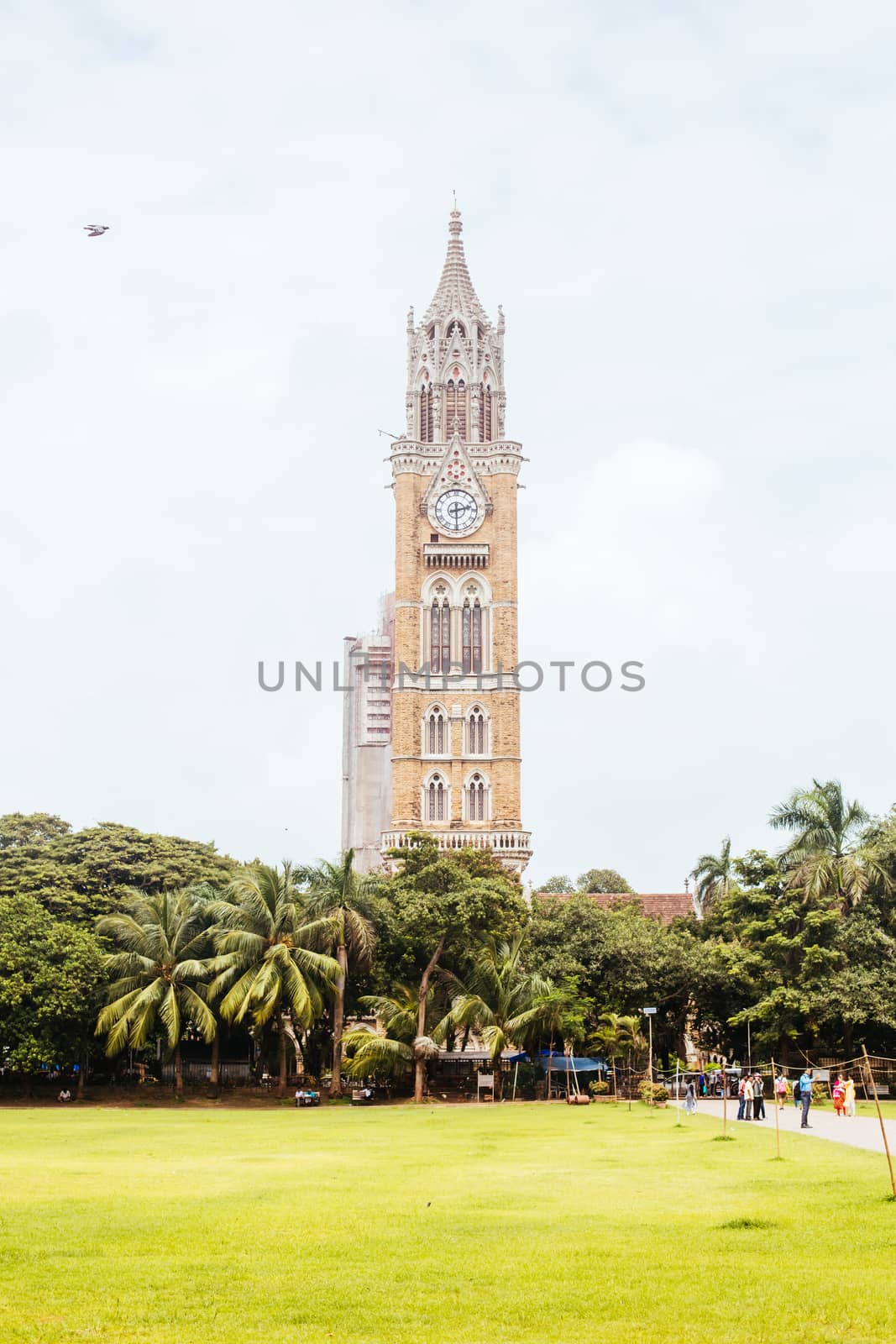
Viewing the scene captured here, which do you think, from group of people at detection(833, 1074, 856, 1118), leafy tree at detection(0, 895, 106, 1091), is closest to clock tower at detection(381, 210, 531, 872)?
leafy tree at detection(0, 895, 106, 1091)

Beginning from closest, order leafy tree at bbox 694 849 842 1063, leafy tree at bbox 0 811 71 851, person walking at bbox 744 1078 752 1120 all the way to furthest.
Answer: person walking at bbox 744 1078 752 1120, leafy tree at bbox 694 849 842 1063, leafy tree at bbox 0 811 71 851

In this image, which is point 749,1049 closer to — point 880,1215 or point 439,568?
point 880,1215

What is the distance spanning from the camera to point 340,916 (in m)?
42.0

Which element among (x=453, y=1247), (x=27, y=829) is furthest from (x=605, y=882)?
(x=453, y=1247)

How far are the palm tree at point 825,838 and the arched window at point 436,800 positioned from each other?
32.7m

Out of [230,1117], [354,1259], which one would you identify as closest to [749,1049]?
[230,1117]

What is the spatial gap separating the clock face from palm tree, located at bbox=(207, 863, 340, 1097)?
1612 inches

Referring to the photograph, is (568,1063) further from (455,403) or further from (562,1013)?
(455,403)

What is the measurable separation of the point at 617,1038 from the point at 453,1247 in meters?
31.4

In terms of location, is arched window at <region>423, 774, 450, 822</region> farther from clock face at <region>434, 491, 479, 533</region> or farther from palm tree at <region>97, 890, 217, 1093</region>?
palm tree at <region>97, 890, 217, 1093</region>

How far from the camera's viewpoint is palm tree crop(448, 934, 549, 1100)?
3984cm

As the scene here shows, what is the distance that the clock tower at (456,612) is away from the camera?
254ft

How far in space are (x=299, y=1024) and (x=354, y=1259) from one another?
33.7 meters

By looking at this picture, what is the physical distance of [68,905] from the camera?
1812 inches
